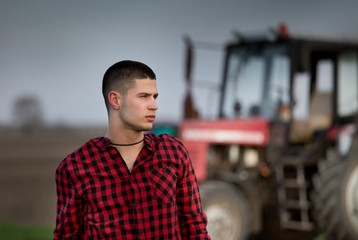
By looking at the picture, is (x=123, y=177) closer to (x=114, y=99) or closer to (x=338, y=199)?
(x=114, y=99)

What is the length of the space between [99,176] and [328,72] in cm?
497

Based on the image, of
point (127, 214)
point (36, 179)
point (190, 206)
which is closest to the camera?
point (127, 214)

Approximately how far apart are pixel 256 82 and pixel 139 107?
14.2ft

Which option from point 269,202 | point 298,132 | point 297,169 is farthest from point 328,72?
point 269,202

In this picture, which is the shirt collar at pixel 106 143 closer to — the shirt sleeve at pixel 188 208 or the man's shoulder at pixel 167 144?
the man's shoulder at pixel 167 144

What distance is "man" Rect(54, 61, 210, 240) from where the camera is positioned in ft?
5.46

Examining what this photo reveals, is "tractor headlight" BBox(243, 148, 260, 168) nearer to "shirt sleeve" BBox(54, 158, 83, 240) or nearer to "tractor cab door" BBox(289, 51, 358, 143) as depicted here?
"tractor cab door" BBox(289, 51, 358, 143)

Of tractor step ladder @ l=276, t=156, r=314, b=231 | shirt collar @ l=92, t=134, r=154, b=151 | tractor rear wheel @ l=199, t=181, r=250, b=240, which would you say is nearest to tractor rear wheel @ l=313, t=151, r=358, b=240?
tractor step ladder @ l=276, t=156, r=314, b=231

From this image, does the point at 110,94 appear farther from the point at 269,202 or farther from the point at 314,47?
the point at 314,47

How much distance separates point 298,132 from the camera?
5.91 metres

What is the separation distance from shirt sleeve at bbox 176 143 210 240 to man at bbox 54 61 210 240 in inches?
1.6

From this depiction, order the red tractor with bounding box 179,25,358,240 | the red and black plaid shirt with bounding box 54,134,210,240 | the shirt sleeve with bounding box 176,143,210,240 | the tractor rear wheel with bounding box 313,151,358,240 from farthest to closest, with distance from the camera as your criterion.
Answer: the red tractor with bounding box 179,25,358,240, the tractor rear wheel with bounding box 313,151,358,240, the shirt sleeve with bounding box 176,143,210,240, the red and black plaid shirt with bounding box 54,134,210,240

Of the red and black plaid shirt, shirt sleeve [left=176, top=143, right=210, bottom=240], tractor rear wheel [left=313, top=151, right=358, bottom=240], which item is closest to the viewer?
the red and black plaid shirt

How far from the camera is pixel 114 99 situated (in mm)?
1706
